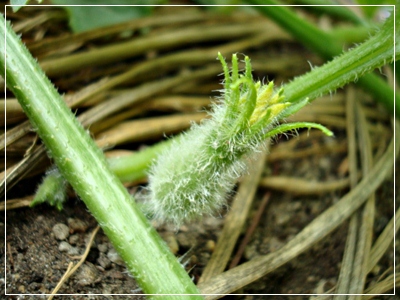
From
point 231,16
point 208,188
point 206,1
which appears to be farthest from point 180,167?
point 231,16

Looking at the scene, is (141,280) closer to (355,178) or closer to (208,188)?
(208,188)

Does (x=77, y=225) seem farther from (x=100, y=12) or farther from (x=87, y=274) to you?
(x=100, y=12)

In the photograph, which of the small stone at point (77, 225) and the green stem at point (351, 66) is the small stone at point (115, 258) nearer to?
the small stone at point (77, 225)

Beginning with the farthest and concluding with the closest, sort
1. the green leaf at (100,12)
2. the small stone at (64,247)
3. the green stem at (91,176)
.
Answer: the green leaf at (100,12) → the small stone at (64,247) → the green stem at (91,176)

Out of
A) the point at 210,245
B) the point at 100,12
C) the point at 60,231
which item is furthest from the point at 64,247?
the point at 100,12

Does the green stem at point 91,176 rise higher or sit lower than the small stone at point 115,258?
higher

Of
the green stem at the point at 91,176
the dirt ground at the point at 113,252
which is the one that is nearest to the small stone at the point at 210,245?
the dirt ground at the point at 113,252
